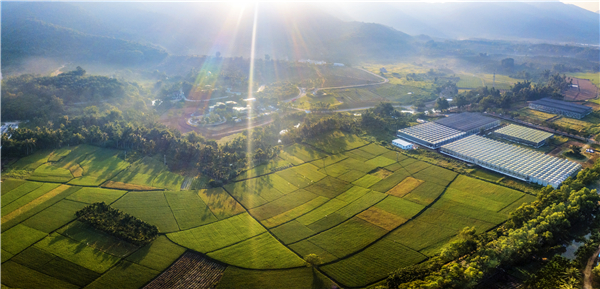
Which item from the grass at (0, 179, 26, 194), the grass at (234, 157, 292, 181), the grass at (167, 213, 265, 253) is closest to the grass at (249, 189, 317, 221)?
the grass at (167, 213, 265, 253)

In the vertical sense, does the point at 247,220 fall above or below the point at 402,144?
below

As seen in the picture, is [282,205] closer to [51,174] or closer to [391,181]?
[391,181]

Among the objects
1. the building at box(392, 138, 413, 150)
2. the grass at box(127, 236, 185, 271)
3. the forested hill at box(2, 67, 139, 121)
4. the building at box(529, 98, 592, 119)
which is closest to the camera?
the grass at box(127, 236, 185, 271)

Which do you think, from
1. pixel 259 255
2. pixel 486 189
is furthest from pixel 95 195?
pixel 486 189

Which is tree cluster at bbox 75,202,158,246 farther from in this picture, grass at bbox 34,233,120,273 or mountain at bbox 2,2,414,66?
mountain at bbox 2,2,414,66

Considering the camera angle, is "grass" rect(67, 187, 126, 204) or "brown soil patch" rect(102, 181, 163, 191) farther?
"brown soil patch" rect(102, 181, 163, 191)

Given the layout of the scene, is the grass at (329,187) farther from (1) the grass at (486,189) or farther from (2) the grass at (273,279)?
(1) the grass at (486,189)
